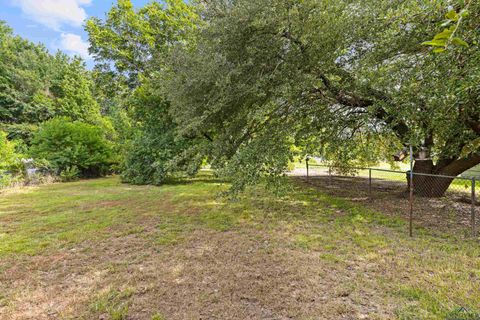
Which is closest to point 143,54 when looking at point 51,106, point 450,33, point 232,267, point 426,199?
point 232,267

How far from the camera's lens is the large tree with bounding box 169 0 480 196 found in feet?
13.6

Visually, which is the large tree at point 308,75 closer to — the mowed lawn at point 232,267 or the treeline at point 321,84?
the treeline at point 321,84

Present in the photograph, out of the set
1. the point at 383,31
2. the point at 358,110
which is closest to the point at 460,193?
the point at 358,110

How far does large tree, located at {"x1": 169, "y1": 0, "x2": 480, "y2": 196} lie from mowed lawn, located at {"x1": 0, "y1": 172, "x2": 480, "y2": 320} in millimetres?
1405

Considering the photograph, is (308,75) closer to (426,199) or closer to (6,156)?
(426,199)

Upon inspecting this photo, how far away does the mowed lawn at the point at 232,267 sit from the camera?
7.75ft

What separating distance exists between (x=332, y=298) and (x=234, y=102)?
3.68 metres

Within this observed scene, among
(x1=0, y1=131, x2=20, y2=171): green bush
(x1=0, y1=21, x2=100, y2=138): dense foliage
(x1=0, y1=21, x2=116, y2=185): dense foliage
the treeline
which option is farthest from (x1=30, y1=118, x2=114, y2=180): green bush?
the treeline

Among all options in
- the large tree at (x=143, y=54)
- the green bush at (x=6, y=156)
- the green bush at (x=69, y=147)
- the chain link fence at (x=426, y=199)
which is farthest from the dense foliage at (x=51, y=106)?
the chain link fence at (x=426, y=199)

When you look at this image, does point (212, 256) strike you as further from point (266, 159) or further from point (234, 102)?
point (234, 102)

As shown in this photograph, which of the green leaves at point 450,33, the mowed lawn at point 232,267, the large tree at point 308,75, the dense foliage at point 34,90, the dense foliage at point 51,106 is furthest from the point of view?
the dense foliage at point 34,90

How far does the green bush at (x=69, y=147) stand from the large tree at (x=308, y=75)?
30.8 feet

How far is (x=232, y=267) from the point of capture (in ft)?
10.3

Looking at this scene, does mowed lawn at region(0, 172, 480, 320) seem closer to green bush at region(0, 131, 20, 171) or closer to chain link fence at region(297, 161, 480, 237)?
chain link fence at region(297, 161, 480, 237)
